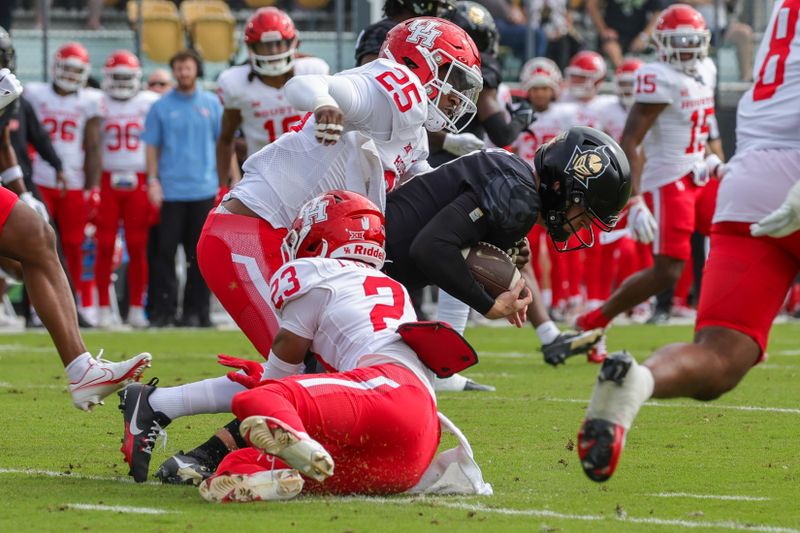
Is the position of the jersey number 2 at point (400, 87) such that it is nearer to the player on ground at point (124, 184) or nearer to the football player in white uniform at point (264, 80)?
the football player in white uniform at point (264, 80)

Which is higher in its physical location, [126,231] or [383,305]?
[383,305]

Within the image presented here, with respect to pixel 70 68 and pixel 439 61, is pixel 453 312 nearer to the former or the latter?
pixel 439 61

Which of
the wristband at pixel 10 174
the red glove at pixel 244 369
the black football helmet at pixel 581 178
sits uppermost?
the black football helmet at pixel 581 178

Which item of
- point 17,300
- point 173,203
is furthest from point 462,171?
point 17,300

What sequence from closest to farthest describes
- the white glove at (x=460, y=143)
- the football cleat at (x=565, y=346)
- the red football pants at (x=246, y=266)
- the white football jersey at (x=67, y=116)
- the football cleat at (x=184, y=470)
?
the football cleat at (x=184, y=470)
the red football pants at (x=246, y=266)
the white glove at (x=460, y=143)
the football cleat at (x=565, y=346)
the white football jersey at (x=67, y=116)

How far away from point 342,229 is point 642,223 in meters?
5.12

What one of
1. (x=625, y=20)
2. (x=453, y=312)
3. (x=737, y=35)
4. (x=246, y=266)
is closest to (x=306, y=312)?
(x=246, y=266)

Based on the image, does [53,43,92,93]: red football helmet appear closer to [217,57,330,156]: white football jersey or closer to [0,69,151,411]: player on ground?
[217,57,330,156]: white football jersey

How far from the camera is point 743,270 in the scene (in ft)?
13.6

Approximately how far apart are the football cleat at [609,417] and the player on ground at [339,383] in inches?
22.2

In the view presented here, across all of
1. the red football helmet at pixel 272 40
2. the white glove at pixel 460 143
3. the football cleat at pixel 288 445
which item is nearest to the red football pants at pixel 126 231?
the red football helmet at pixel 272 40

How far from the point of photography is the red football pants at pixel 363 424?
3.95 metres

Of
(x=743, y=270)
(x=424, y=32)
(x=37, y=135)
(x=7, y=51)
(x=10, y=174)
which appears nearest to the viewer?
(x=743, y=270)

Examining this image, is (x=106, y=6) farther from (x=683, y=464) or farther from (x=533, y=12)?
(x=683, y=464)
